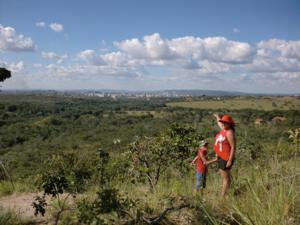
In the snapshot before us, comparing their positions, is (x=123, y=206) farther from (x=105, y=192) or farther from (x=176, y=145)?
(x=176, y=145)

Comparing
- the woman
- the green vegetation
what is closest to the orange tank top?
the woman

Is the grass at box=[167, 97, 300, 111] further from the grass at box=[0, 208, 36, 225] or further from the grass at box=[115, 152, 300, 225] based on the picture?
the grass at box=[0, 208, 36, 225]

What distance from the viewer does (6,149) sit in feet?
186

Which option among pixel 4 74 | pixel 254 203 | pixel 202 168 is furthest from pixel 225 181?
pixel 4 74

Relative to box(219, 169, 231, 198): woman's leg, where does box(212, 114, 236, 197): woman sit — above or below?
above

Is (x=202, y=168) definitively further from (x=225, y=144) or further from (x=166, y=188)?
(x=166, y=188)

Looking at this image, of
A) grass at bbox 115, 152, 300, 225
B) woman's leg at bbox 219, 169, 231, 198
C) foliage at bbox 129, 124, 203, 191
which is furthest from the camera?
foliage at bbox 129, 124, 203, 191

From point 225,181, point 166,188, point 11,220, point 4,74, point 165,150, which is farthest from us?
point 165,150

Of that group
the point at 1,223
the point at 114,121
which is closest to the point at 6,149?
the point at 114,121

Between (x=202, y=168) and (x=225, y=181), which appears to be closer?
(x=225, y=181)

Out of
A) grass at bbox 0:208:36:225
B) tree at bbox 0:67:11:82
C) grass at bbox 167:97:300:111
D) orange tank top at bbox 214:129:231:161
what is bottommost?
grass at bbox 167:97:300:111

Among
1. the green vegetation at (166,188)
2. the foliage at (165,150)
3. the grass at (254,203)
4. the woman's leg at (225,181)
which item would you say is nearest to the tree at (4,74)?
the green vegetation at (166,188)

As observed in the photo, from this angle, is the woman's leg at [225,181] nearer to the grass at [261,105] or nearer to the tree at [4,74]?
the tree at [4,74]

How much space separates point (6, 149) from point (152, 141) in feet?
185
